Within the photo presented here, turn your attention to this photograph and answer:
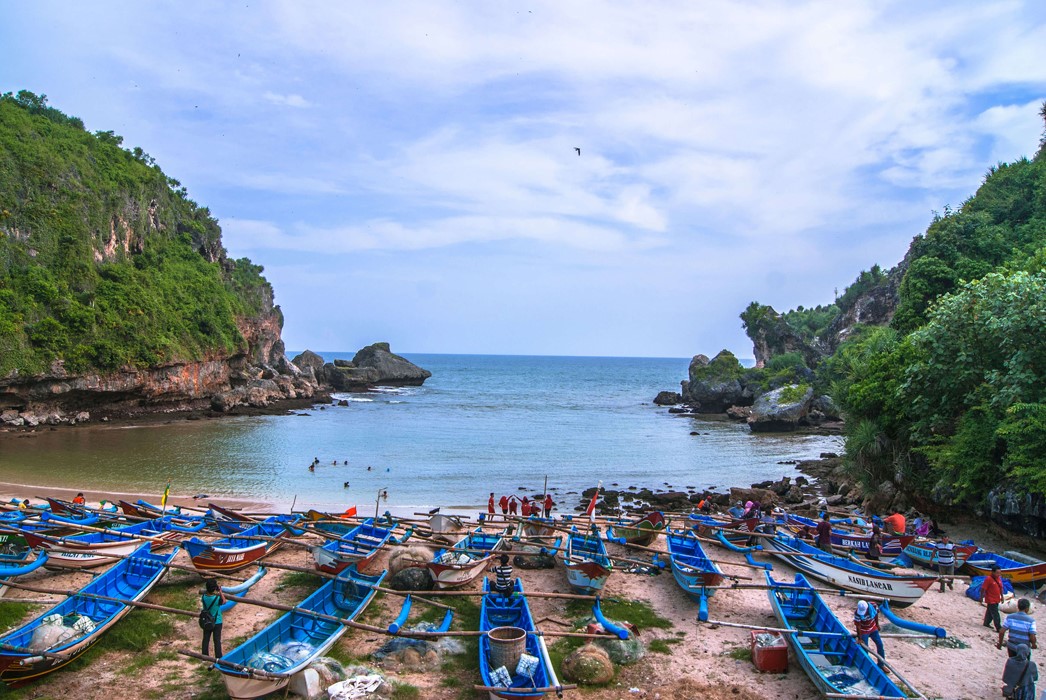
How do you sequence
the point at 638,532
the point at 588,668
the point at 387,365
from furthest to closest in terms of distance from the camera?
the point at 387,365 → the point at 638,532 → the point at 588,668

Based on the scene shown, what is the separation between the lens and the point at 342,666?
1130cm

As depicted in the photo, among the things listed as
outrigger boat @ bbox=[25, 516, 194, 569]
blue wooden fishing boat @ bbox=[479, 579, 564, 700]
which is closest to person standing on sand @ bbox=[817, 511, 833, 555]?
blue wooden fishing boat @ bbox=[479, 579, 564, 700]

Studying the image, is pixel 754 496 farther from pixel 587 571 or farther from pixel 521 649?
pixel 521 649

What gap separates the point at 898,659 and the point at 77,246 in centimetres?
5992

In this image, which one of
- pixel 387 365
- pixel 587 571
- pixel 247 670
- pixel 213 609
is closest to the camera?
pixel 247 670

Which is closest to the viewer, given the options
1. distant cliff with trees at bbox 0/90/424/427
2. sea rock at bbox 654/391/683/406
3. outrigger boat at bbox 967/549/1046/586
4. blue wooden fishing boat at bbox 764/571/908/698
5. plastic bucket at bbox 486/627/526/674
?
blue wooden fishing boat at bbox 764/571/908/698

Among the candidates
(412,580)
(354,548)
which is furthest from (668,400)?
(412,580)

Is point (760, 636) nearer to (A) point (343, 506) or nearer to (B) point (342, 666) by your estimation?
(B) point (342, 666)

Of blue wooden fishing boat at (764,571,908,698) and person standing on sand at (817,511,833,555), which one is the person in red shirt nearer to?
blue wooden fishing boat at (764,571,908,698)

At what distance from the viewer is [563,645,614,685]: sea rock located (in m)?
11.1

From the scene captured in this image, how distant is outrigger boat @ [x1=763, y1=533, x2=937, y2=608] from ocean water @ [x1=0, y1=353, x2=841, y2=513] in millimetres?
12662

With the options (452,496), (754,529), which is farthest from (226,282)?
(754,529)

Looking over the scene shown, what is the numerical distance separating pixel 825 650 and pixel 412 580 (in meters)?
8.51

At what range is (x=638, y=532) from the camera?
19125mm
